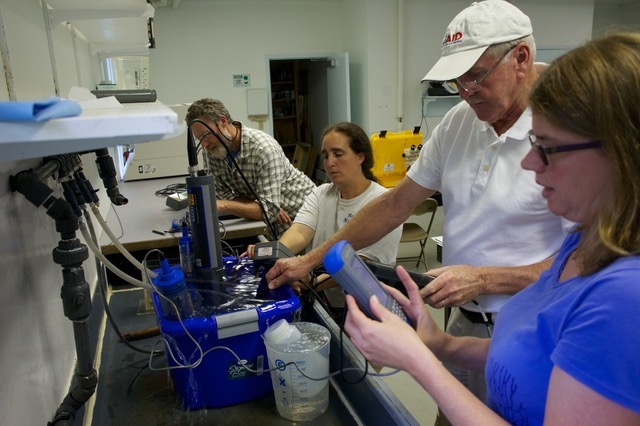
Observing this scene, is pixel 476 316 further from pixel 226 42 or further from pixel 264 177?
pixel 226 42

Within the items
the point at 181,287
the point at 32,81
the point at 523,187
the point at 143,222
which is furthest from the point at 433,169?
the point at 143,222

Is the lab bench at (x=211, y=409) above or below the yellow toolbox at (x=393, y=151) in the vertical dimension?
below

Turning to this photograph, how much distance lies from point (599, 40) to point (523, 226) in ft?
2.11

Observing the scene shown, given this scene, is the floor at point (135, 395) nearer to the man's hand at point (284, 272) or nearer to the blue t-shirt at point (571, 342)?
the man's hand at point (284, 272)

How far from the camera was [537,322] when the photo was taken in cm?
61

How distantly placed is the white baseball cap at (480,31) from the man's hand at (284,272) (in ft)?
1.94

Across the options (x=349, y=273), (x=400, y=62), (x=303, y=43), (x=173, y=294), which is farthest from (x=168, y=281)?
(x=303, y=43)

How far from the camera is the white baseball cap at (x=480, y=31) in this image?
108 centimetres

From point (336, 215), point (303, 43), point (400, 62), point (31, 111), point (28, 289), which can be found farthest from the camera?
point (303, 43)

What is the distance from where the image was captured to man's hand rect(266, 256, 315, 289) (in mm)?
1082

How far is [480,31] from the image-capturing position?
109 cm

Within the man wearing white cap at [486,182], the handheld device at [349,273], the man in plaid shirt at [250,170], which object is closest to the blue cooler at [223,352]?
the man wearing white cap at [486,182]

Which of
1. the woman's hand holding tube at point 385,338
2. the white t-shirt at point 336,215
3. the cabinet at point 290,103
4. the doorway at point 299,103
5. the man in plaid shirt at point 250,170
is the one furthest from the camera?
the cabinet at point 290,103

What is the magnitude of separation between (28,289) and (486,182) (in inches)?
42.4
